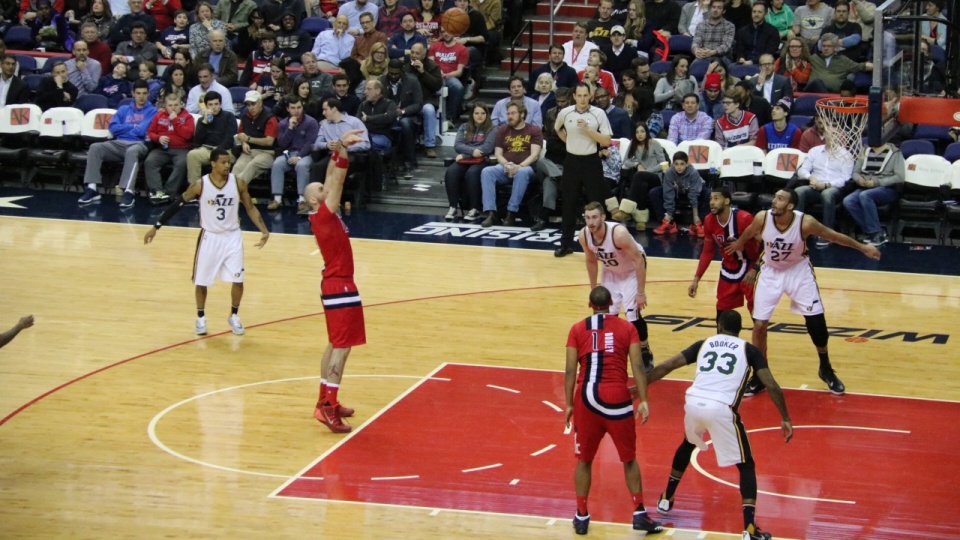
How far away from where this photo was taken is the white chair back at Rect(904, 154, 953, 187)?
16.4 metres

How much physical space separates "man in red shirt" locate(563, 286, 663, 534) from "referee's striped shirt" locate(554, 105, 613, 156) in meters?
7.14

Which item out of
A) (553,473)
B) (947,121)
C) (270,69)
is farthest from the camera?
(270,69)

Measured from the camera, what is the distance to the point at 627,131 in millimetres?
17969

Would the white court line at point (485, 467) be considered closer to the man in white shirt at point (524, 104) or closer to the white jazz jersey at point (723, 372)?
the white jazz jersey at point (723, 372)

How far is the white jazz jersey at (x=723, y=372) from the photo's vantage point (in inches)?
326

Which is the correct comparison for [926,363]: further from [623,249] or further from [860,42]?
[860,42]

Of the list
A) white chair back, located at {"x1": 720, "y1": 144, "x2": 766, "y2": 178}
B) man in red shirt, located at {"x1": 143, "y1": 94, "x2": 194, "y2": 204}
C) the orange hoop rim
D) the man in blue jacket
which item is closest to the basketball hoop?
the orange hoop rim

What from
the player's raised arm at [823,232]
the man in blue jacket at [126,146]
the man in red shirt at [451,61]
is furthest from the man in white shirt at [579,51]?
the player's raised arm at [823,232]

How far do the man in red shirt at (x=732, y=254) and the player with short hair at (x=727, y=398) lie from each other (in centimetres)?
279

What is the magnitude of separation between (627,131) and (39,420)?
973 centimetres

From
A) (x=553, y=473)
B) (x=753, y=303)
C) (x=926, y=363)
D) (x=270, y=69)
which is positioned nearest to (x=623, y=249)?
(x=753, y=303)

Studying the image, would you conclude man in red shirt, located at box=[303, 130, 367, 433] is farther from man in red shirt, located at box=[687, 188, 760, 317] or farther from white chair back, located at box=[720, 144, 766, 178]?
white chair back, located at box=[720, 144, 766, 178]

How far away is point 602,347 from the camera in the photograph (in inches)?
327

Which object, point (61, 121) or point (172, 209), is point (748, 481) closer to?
point (172, 209)
